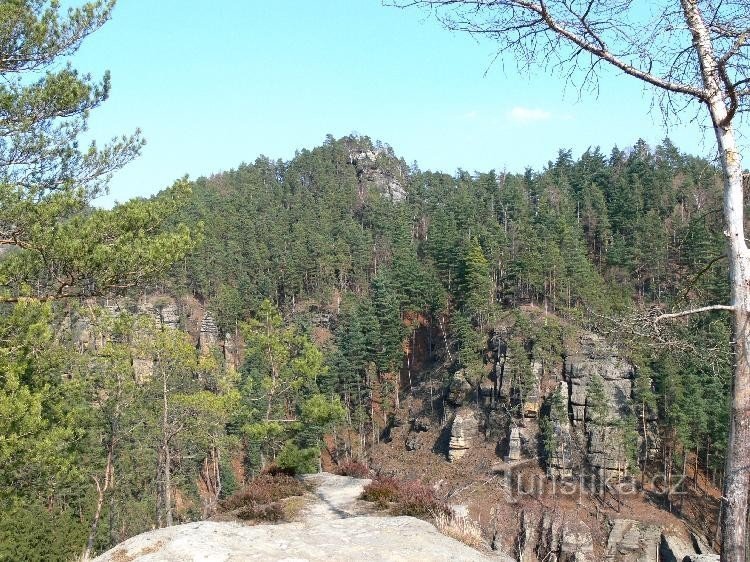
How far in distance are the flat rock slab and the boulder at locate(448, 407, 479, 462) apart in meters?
38.0

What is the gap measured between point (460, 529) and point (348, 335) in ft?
147

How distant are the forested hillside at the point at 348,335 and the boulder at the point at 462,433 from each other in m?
1.52

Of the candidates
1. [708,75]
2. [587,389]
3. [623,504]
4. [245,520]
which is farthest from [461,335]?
[708,75]

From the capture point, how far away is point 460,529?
8.59 m

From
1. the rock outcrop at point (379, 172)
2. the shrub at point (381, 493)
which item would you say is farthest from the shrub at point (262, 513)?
the rock outcrop at point (379, 172)

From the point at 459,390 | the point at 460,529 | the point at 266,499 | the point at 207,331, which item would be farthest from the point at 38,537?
the point at 207,331

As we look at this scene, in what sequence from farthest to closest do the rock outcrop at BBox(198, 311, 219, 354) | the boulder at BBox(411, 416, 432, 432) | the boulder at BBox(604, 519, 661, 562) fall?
the rock outcrop at BBox(198, 311, 219, 354) → the boulder at BBox(411, 416, 432, 432) → the boulder at BBox(604, 519, 661, 562)

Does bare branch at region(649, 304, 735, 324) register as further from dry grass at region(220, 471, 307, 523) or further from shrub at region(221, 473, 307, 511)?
shrub at region(221, 473, 307, 511)

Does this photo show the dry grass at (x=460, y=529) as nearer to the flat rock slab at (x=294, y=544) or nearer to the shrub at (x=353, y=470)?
the flat rock slab at (x=294, y=544)

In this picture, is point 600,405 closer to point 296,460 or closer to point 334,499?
point 296,460

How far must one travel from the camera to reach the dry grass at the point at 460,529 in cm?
832

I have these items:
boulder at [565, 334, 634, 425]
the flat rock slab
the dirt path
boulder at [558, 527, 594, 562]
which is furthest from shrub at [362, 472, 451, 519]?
boulder at [565, 334, 634, 425]

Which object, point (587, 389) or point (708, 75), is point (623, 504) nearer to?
point (587, 389)

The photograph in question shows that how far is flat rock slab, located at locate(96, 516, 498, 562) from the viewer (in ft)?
22.4
